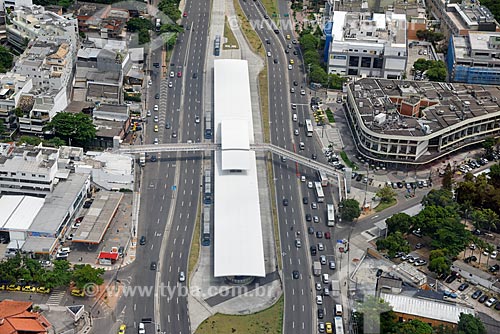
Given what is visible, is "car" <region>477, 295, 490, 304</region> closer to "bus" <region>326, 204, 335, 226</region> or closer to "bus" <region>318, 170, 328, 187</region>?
"bus" <region>326, 204, 335, 226</region>

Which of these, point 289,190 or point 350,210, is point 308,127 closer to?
point 289,190

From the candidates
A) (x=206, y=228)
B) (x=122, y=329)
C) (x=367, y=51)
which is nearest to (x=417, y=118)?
(x=367, y=51)

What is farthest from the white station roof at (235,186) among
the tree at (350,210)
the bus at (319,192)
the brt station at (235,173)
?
the tree at (350,210)

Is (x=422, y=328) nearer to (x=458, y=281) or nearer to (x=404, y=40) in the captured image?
(x=458, y=281)

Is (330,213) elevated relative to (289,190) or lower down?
lower down

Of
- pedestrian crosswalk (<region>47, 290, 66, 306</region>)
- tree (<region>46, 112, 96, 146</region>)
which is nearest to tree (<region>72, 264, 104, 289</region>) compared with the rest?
pedestrian crosswalk (<region>47, 290, 66, 306</region>)

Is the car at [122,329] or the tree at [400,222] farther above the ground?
the tree at [400,222]

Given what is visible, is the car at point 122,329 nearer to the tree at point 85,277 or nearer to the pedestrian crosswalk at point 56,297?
the tree at point 85,277
